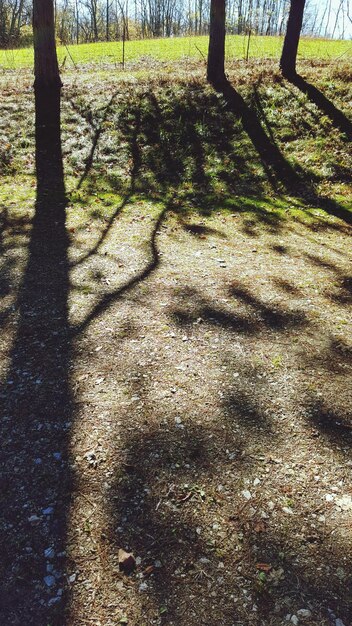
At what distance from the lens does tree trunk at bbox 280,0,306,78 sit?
1343cm

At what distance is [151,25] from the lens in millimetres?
70188

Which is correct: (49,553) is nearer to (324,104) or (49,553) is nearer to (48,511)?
(48,511)

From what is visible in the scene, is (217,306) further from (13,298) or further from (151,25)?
(151,25)

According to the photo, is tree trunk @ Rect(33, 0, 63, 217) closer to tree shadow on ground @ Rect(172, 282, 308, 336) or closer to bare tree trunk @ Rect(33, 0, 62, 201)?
bare tree trunk @ Rect(33, 0, 62, 201)

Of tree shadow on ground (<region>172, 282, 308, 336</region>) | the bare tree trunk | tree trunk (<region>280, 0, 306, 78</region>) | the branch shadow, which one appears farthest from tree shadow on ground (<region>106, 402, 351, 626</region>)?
tree trunk (<region>280, 0, 306, 78</region>)

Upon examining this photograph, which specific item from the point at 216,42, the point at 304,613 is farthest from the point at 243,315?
the point at 216,42

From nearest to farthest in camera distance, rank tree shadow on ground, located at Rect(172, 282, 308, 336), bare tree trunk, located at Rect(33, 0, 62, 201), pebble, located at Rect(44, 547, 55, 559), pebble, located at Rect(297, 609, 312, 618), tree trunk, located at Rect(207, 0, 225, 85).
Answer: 1. pebble, located at Rect(297, 609, 312, 618)
2. pebble, located at Rect(44, 547, 55, 559)
3. tree shadow on ground, located at Rect(172, 282, 308, 336)
4. bare tree trunk, located at Rect(33, 0, 62, 201)
5. tree trunk, located at Rect(207, 0, 225, 85)

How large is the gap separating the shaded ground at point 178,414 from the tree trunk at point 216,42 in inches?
304

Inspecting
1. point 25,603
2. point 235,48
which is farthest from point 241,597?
point 235,48

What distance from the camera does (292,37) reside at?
546 inches

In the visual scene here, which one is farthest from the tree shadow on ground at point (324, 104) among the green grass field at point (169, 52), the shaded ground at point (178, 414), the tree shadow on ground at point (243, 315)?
the tree shadow on ground at point (243, 315)

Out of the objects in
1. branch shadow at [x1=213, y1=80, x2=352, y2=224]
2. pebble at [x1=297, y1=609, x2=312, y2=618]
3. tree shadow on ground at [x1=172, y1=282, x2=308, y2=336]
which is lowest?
pebble at [x1=297, y1=609, x2=312, y2=618]

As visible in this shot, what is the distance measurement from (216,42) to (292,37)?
247cm

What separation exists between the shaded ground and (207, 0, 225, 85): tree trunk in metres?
7.71
